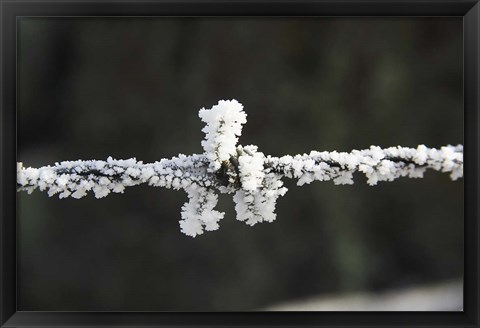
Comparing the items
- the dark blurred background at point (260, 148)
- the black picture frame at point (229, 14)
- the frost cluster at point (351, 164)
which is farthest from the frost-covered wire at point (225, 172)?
the dark blurred background at point (260, 148)

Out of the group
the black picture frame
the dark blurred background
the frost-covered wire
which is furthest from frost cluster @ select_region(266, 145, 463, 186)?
the dark blurred background

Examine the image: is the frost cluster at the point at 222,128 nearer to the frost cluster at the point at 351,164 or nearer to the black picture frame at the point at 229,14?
the frost cluster at the point at 351,164

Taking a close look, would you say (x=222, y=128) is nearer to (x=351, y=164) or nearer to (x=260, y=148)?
(x=351, y=164)

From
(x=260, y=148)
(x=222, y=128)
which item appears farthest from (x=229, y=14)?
(x=260, y=148)

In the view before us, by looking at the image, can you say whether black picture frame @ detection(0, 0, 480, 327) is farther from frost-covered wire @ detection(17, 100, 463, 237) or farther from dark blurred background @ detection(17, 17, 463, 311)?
dark blurred background @ detection(17, 17, 463, 311)
